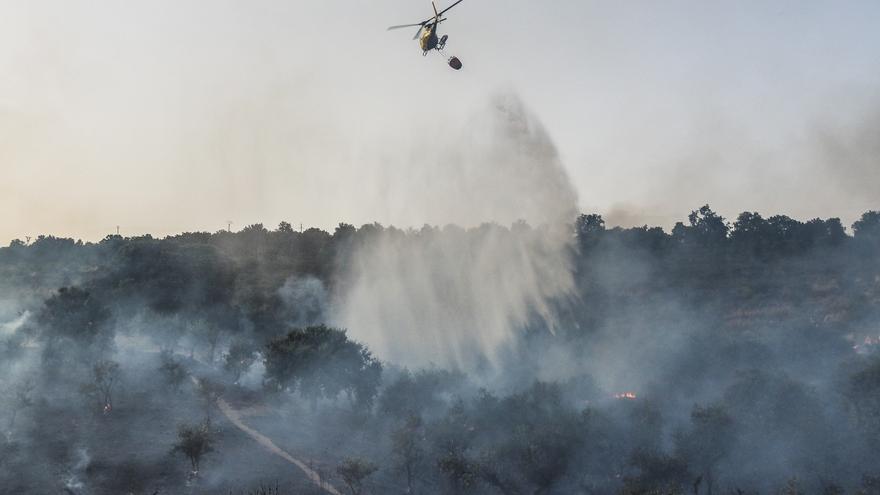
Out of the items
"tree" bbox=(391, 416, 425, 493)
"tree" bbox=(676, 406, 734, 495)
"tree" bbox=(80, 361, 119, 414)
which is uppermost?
"tree" bbox=(80, 361, 119, 414)

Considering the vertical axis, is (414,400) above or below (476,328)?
below

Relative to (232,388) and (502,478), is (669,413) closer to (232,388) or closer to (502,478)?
(502,478)

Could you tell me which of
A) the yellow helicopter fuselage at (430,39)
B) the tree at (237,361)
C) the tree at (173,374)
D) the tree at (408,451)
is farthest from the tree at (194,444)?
the yellow helicopter fuselage at (430,39)

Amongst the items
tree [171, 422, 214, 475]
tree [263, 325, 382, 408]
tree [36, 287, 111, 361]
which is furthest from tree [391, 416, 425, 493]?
tree [36, 287, 111, 361]

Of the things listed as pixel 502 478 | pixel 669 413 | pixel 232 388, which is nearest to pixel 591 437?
pixel 502 478

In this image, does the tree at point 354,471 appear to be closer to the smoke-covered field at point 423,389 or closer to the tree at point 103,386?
the smoke-covered field at point 423,389

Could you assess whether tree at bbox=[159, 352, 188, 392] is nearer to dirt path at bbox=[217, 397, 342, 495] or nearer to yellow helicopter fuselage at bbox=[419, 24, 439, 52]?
dirt path at bbox=[217, 397, 342, 495]

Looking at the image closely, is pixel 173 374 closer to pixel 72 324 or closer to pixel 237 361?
pixel 237 361

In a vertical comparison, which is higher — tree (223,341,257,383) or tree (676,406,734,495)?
tree (223,341,257,383)
